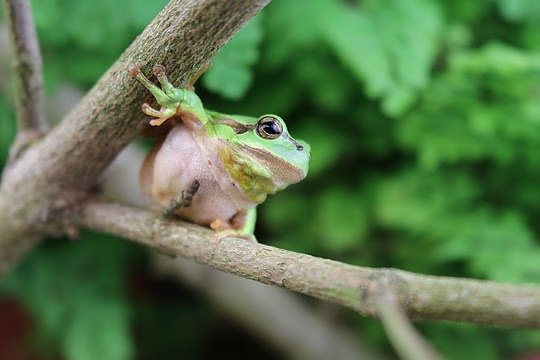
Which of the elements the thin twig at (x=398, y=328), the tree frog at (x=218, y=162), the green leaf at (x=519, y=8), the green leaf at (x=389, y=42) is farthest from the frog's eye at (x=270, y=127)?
the green leaf at (x=519, y=8)

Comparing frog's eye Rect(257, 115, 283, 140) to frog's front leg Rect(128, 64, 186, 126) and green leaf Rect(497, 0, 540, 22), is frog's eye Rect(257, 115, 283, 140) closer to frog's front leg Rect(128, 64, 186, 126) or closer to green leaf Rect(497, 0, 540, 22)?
frog's front leg Rect(128, 64, 186, 126)

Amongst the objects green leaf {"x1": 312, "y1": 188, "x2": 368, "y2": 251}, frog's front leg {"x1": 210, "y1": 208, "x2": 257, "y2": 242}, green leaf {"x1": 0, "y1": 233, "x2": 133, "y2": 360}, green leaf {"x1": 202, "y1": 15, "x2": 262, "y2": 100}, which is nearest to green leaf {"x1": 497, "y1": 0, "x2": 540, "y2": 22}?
green leaf {"x1": 312, "y1": 188, "x2": 368, "y2": 251}

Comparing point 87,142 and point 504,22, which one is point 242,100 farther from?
point 87,142

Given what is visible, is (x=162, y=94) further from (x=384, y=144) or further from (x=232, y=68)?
(x=384, y=144)

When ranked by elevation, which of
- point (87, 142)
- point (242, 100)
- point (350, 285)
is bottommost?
point (350, 285)

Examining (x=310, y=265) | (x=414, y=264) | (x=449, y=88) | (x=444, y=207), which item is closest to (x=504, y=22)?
(x=449, y=88)

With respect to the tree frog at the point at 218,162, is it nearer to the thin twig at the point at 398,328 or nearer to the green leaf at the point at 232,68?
the green leaf at the point at 232,68
